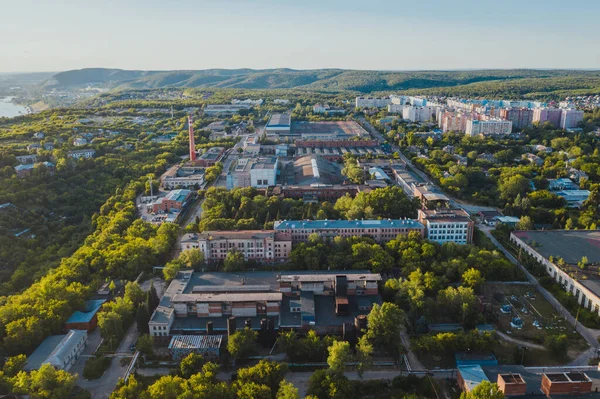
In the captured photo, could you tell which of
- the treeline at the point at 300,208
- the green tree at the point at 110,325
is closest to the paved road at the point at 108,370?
the green tree at the point at 110,325

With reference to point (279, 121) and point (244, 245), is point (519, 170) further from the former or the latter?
point (279, 121)

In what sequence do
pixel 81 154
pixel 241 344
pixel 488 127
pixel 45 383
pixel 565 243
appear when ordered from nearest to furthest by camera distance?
1. pixel 45 383
2. pixel 241 344
3. pixel 565 243
4. pixel 81 154
5. pixel 488 127

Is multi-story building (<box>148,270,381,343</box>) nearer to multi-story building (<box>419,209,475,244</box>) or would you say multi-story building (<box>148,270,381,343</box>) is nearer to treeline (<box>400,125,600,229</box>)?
multi-story building (<box>419,209,475,244</box>)

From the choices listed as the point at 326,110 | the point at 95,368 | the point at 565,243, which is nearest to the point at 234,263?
the point at 95,368

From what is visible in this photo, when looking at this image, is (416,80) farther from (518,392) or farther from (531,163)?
(518,392)

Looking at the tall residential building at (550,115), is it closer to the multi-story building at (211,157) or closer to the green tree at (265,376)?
the multi-story building at (211,157)

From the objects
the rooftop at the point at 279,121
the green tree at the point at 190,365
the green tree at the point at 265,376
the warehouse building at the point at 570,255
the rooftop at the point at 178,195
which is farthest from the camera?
the rooftop at the point at 279,121

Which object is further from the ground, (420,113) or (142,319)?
(420,113)
